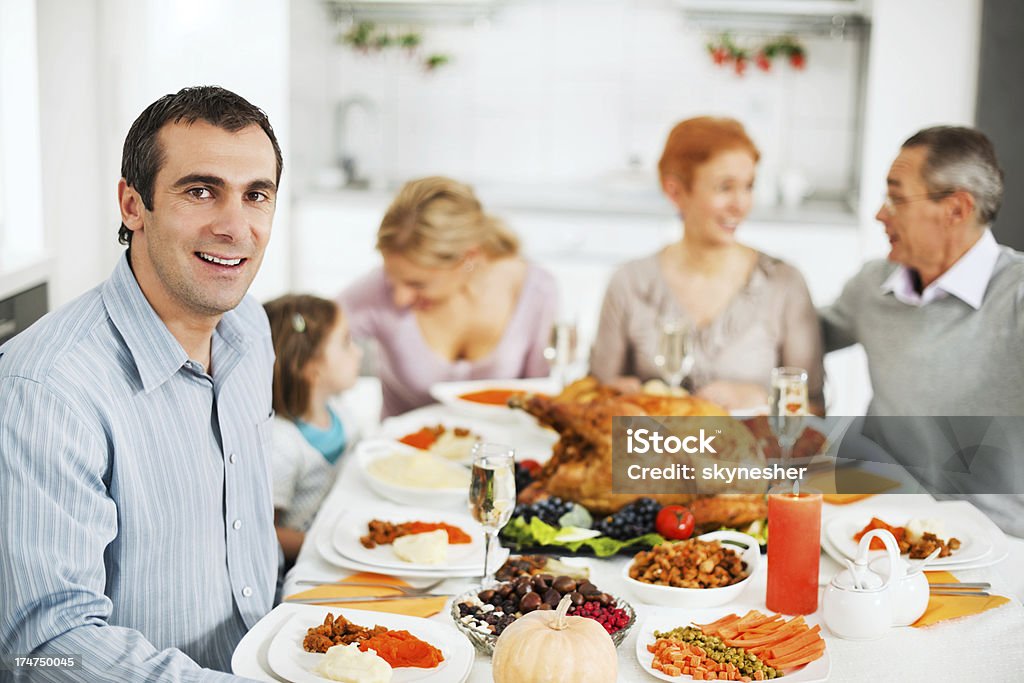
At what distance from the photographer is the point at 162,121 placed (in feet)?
3.43

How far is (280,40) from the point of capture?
310cm

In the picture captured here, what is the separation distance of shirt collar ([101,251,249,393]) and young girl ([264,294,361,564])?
2.33ft

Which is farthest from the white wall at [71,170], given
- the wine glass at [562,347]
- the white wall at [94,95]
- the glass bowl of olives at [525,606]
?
the glass bowl of olives at [525,606]

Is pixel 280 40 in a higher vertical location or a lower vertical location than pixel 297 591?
higher

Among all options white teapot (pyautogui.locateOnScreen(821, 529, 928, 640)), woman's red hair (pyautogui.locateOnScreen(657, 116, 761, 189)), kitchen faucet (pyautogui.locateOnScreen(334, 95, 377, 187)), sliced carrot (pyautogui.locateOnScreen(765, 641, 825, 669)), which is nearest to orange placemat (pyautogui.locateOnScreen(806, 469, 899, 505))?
white teapot (pyautogui.locateOnScreen(821, 529, 928, 640))

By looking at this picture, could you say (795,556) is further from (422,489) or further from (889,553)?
(422,489)

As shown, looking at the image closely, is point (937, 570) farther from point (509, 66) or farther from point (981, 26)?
point (509, 66)

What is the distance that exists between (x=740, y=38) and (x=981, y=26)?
5.57 feet

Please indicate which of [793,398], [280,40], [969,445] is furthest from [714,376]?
[280,40]

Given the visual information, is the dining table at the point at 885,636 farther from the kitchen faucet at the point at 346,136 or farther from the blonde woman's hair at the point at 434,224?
the kitchen faucet at the point at 346,136

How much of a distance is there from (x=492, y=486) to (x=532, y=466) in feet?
1.48

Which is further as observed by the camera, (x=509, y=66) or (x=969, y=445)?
(x=509, y=66)

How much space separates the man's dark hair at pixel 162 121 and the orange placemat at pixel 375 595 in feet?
1.44

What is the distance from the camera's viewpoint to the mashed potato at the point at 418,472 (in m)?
1.47
